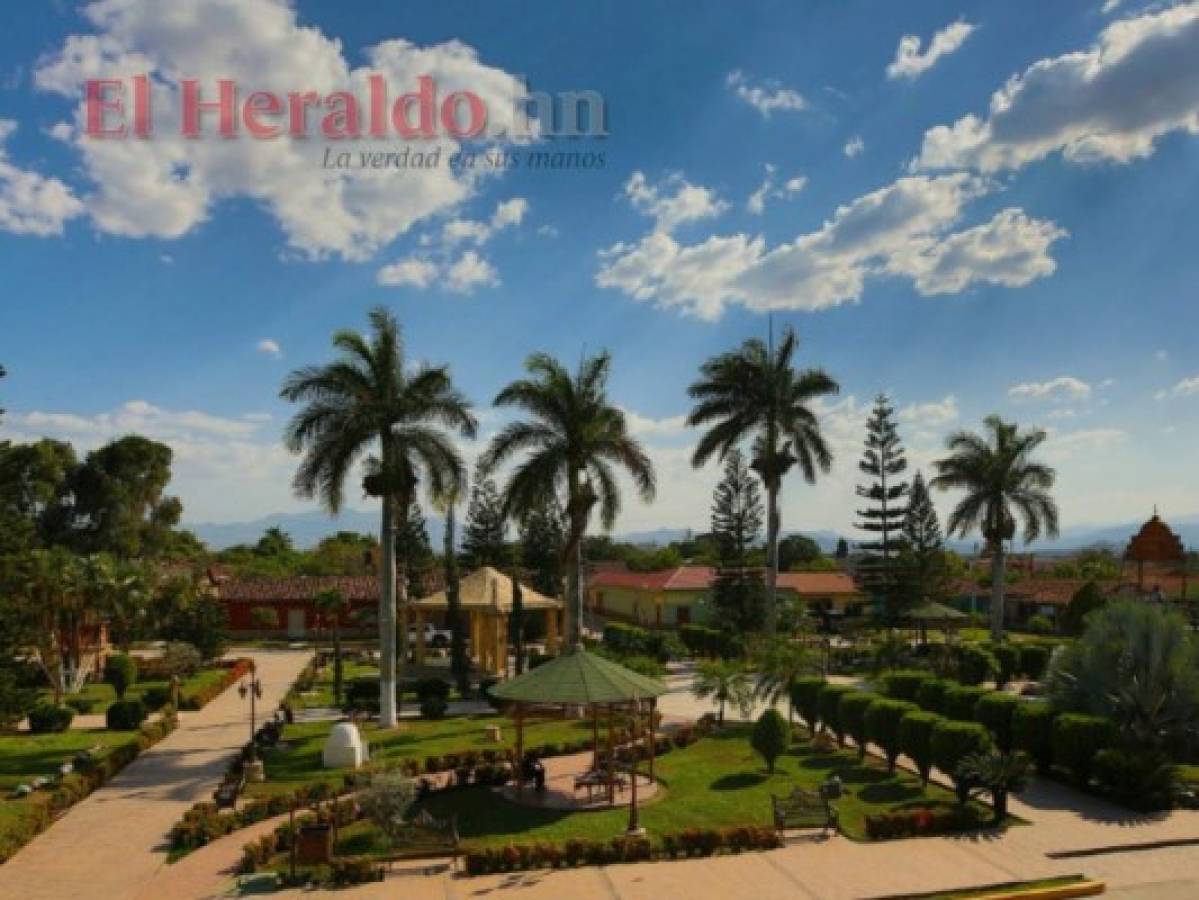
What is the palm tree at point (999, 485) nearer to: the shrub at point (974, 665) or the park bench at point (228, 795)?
the shrub at point (974, 665)

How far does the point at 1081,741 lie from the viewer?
19.4 meters

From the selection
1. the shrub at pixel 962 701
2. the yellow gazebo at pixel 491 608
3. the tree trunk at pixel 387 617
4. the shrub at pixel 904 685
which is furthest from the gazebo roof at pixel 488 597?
the shrub at pixel 962 701

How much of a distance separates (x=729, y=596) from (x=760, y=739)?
29690 mm

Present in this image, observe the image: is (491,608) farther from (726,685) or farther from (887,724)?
(887,724)

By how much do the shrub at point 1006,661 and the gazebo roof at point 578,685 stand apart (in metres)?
19.6

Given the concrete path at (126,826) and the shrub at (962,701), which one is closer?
the concrete path at (126,826)

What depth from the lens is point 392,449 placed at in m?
26.2

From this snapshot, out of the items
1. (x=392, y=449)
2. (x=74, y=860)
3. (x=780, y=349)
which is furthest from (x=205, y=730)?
(x=780, y=349)

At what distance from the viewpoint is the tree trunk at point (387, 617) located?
25969 mm

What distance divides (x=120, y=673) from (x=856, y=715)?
26193 millimetres

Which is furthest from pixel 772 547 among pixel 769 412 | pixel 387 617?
pixel 387 617

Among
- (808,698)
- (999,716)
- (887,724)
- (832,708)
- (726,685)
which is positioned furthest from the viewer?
(726,685)

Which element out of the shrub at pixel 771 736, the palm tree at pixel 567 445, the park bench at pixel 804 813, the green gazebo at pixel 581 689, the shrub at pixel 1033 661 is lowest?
the shrub at pixel 1033 661

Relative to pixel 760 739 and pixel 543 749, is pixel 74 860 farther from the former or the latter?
pixel 760 739
